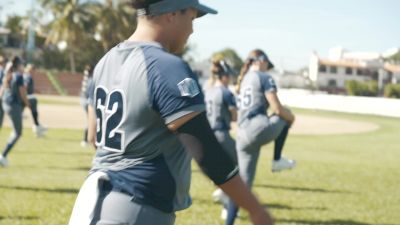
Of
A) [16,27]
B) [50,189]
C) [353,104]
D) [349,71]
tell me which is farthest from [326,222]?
[349,71]

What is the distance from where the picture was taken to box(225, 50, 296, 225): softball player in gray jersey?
20.7ft

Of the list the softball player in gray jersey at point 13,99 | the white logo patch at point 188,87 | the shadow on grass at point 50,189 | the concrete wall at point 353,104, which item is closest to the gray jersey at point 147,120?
the white logo patch at point 188,87

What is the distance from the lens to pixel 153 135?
2387mm

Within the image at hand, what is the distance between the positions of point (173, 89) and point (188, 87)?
0.20 ft

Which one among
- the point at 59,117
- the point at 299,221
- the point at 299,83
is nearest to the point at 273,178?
the point at 299,221

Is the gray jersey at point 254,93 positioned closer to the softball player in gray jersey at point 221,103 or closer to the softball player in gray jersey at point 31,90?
the softball player in gray jersey at point 221,103

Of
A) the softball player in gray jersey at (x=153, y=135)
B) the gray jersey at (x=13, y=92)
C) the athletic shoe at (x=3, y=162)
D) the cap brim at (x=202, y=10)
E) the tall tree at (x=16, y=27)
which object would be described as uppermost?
the cap brim at (x=202, y=10)

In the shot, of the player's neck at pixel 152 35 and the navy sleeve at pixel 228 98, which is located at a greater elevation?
the player's neck at pixel 152 35

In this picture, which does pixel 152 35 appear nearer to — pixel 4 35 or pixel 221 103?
pixel 221 103

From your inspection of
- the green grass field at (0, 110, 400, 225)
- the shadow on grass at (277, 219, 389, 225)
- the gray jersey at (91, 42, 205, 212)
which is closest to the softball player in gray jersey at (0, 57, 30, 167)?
the green grass field at (0, 110, 400, 225)

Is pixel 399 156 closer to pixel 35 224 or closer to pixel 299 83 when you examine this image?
pixel 35 224

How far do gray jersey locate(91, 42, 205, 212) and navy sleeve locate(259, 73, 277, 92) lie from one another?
3.76 metres

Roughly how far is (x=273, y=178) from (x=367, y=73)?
387ft

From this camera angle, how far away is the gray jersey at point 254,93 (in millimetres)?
6262
